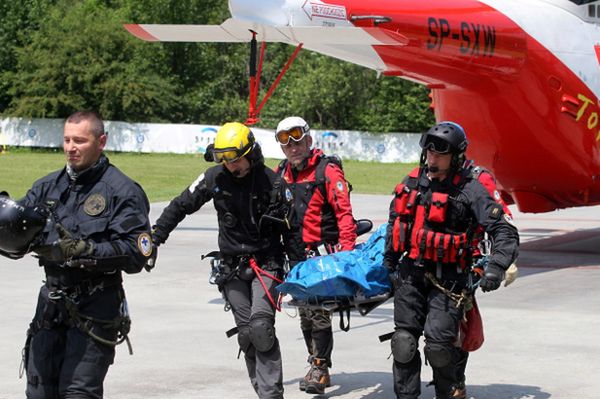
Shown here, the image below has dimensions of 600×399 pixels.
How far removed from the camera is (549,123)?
14688 millimetres

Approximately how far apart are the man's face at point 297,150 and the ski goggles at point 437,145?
1608mm

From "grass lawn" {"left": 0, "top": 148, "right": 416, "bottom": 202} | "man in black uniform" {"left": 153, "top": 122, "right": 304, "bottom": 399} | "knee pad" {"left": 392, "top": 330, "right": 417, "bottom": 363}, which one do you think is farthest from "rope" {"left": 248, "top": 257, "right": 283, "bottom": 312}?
"grass lawn" {"left": 0, "top": 148, "right": 416, "bottom": 202}

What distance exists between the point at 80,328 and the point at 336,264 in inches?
86.0

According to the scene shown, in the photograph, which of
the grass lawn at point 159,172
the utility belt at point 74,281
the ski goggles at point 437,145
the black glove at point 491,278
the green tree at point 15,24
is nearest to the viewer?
the utility belt at point 74,281

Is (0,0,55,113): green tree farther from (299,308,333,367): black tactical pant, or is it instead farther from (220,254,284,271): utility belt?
(220,254,284,271): utility belt

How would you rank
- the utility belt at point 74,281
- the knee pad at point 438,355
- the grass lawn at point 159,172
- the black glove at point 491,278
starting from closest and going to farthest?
1. the utility belt at point 74,281
2. the black glove at point 491,278
3. the knee pad at point 438,355
4. the grass lawn at point 159,172

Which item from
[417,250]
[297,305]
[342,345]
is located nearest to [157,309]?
[342,345]

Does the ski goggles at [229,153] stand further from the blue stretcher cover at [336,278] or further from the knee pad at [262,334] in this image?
the knee pad at [262,334]

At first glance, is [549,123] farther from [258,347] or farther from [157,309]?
[258,347]

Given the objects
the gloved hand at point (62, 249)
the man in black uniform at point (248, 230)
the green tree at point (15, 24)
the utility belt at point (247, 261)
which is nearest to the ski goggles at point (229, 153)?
the man in black uniform at point (248, 230)

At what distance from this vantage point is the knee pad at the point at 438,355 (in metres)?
6.86

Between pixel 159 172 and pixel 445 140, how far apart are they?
3088 cm

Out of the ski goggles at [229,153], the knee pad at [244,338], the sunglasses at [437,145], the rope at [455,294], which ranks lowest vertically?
the knee pad at [244,338]

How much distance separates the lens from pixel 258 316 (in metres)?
7.25
